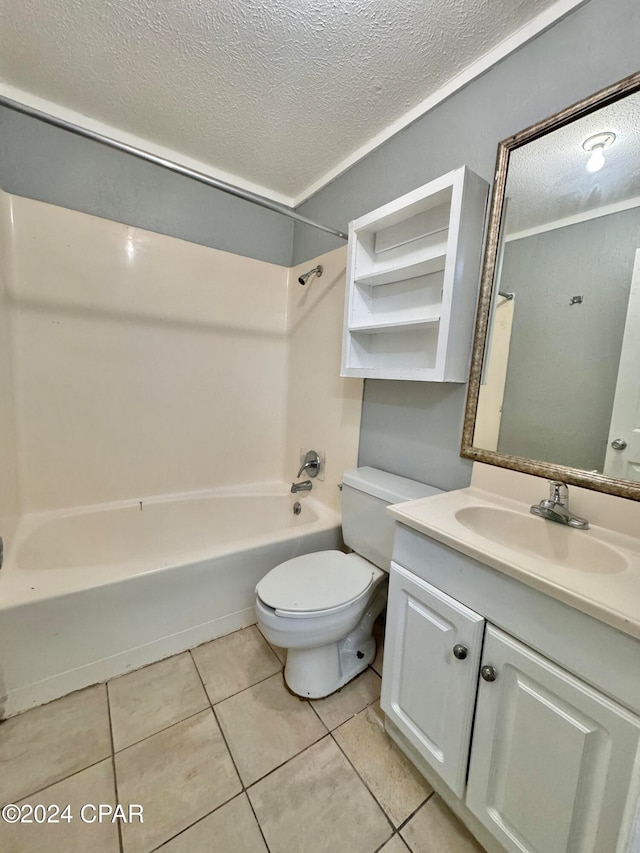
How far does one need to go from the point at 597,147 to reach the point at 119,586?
7.16 ft

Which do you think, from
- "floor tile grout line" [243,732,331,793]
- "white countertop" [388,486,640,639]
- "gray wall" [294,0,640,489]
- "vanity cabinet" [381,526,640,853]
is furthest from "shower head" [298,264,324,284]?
"floor tile grout line" [243,732,331,793]

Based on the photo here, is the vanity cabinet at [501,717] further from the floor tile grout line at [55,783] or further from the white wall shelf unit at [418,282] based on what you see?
the floor tile grout line at [55,783]

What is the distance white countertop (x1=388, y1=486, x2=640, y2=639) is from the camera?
650mm

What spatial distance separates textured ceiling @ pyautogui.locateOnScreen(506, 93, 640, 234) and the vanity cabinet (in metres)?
1.12

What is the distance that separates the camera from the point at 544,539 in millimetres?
1032

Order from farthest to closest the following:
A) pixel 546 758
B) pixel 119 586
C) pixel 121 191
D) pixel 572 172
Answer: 1. pixel 121 191
2. pixel 119 586
3. pixel 572 172
4. pixel 546 758

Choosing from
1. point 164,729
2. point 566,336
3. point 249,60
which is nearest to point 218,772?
point 164,729

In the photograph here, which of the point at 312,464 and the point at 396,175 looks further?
the point at 312,464

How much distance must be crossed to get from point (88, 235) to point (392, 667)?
2.34 metres

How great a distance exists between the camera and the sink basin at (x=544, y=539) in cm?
92

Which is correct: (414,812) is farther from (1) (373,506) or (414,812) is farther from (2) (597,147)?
(2) (597,147)

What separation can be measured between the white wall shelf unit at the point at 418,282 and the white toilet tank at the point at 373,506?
46 cm

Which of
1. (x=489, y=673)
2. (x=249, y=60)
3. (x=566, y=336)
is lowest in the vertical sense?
(x=489, y=673)

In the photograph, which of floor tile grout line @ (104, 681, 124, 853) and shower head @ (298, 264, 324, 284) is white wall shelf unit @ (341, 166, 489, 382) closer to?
shower head @ (298, 264, 324, 284)
